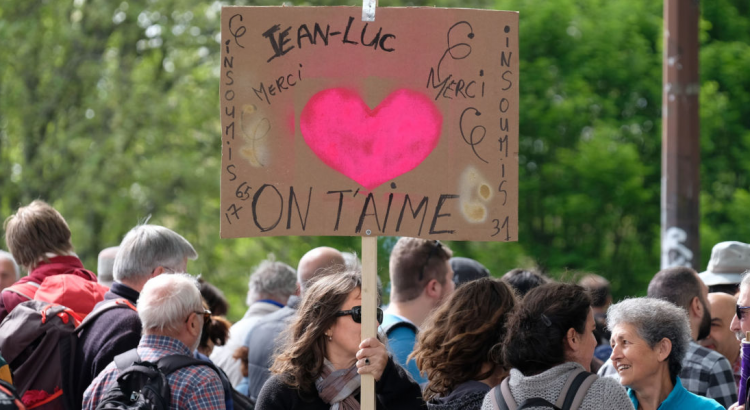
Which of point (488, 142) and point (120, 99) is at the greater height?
point (120, 99)

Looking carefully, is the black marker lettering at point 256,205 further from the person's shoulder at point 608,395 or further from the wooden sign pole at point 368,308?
the person's shoulder at point 608,395

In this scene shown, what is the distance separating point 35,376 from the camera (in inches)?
157

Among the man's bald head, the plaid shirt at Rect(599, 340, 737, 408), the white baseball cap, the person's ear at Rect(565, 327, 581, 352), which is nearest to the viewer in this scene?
the person's ear at Rect(565, 327, 581, 352)

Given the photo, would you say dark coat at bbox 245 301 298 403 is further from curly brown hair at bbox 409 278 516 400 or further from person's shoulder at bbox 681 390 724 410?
person's shoulder at bbox 681 390 724 410

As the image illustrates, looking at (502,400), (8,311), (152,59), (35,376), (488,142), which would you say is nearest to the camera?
(502,400)

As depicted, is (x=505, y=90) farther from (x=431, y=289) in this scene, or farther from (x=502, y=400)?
(x=431, y=289)

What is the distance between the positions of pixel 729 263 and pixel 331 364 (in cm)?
291

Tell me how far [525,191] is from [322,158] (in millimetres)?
13381

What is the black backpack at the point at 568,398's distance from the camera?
9.82 ft

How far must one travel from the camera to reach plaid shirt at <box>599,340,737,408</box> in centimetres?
405

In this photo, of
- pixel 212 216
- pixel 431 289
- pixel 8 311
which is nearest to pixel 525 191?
Result: pixel 212 216

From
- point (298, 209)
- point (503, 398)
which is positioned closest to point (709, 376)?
point (503, 398)

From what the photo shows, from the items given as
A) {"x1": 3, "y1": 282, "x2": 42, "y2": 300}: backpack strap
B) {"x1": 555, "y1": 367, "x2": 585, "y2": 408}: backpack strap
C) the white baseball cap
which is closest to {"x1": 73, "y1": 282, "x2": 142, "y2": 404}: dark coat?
{"x1": 3, "y1": 282, "x2": 42, "y2": 300}: backpack strap

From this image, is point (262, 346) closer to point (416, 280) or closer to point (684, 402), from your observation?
point (416, 280)
